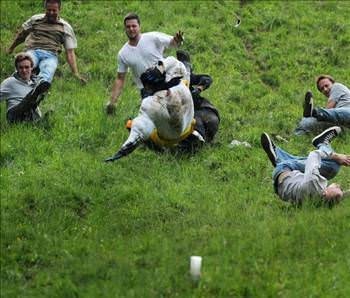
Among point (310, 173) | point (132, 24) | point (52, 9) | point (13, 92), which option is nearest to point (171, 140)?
point (132, 24)

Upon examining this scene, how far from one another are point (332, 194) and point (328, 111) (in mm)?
3388

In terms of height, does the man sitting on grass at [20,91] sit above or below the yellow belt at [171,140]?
above

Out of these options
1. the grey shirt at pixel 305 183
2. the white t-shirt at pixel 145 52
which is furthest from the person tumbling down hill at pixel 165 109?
the grey shirt at pixel 305 183

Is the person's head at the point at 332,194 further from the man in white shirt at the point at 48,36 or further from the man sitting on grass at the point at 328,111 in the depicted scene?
the man in white shirt at the point at 48,36

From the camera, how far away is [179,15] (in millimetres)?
17188

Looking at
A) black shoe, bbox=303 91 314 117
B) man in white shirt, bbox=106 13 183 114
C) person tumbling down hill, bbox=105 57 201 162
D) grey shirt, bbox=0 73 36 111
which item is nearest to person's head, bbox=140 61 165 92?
person tumbling down hill, bbox=105 57 201 162

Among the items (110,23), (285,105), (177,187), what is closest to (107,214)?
(177,187)

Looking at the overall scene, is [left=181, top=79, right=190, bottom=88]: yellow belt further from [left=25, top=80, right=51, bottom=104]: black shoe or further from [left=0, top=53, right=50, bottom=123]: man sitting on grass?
[left=0, top=53, right=50, bottom=123]: man sitting on grass

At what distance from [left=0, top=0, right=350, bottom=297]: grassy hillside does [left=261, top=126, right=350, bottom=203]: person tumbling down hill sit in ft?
0.56

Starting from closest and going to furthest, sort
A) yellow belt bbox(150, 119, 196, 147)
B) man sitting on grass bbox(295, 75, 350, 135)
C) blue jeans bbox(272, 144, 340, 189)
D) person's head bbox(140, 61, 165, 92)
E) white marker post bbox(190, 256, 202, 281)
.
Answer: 1. white marker post bbox(190, 256, 202, 281)
2. blue jeans bbox(272, 144, 340, 189)
3. person's head bbox(140, 61, 165, 92)
4. yellow belt bbox(150, 119, 196, 147)
5. man sitting on grass bbox(295, 75, 350, 135)

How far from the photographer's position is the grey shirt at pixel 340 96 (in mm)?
12547

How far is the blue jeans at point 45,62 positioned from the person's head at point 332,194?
16.1ft

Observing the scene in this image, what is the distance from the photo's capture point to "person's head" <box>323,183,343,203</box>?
915 centimetres

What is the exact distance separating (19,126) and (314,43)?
7556mm
